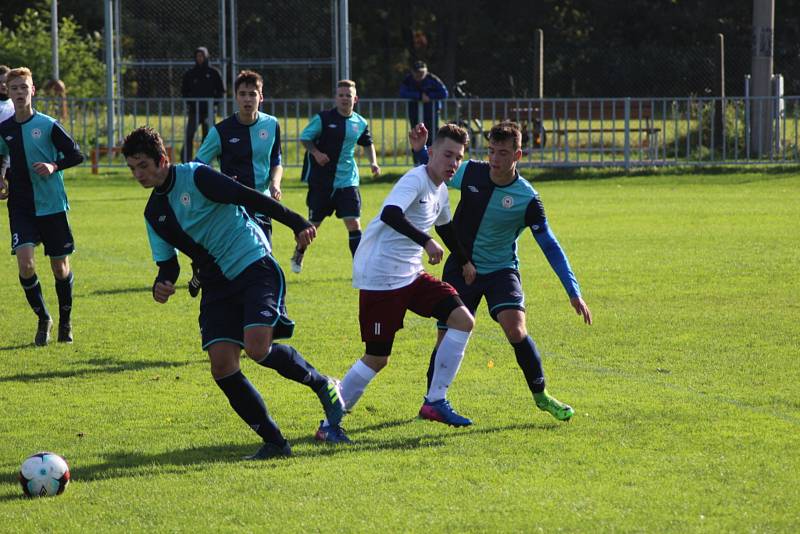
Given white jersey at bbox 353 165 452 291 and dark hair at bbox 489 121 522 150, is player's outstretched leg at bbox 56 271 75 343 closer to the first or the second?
white jersey at bbox 353 165 452 291

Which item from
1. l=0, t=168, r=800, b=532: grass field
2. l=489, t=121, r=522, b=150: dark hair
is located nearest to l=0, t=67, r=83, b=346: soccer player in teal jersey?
l=0, t=168, r=800, b=532: grass field

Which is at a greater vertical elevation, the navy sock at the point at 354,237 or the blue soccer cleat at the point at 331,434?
the navy sock at the point at 354,237

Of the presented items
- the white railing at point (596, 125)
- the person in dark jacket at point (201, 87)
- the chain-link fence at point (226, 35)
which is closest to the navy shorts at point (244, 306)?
the white railing at point (596, 125)

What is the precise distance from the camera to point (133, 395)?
8039 mm

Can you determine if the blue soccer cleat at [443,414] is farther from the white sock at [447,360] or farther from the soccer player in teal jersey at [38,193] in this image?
the soccer player in teal jersey at [38,193]

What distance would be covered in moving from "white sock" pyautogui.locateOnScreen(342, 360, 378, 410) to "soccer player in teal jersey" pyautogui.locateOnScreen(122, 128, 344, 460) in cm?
39

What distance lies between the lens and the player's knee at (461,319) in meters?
6.96

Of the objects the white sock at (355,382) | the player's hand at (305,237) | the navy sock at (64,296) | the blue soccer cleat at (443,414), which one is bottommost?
the blue soccer cleat at (443,414)

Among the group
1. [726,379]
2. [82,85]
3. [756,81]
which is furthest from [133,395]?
[82,85]

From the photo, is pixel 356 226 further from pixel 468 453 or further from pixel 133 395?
pixel 468 453

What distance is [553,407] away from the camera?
23.2ft

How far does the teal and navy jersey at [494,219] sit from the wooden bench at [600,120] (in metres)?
15.7

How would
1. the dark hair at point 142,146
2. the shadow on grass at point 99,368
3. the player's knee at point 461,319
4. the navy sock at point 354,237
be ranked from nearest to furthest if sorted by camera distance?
1. the dark hair at point 142,146
2. the player's knee at point 461,319
3. the shadow on grass at point 99,368
4. the navy sock at point 354,237

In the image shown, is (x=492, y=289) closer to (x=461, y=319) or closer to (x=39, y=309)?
(x=461, y=319)
